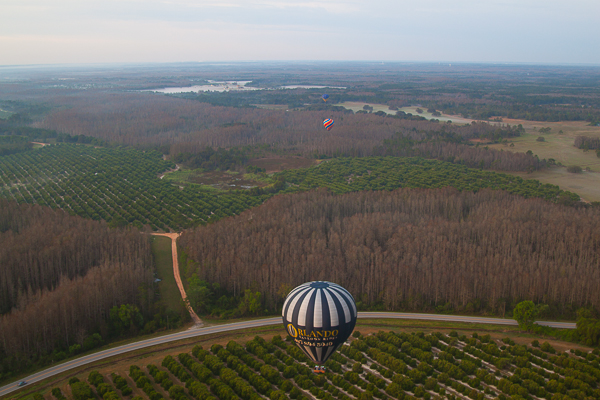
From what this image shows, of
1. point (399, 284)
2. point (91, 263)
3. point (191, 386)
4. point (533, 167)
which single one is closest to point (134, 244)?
point (91, 263)

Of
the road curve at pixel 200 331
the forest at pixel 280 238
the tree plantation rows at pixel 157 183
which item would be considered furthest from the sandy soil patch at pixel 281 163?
the road curve at pixel 200 331

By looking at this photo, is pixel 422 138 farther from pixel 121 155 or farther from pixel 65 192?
pixel 65 192

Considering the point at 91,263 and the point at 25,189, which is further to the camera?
the point at 25,189

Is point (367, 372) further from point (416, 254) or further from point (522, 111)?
point (522, 111)

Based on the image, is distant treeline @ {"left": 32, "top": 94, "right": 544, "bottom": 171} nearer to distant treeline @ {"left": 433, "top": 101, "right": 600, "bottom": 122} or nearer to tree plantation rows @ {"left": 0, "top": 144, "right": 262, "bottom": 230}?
tree plantation rows @ {"left": 0, "top": 144, "right": 262, "bottom": 230}

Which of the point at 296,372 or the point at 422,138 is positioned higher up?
the point at 422,138

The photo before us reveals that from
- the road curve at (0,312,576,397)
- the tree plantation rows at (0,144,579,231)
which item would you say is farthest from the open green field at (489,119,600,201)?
the road curve at (0,312,576,397)

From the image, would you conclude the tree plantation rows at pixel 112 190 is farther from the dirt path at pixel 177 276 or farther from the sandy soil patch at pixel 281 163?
the sandy soil patch at pixel 281 163
